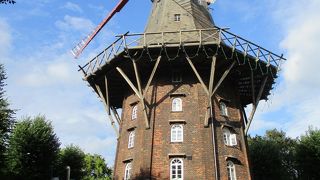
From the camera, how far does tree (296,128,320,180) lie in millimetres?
26891

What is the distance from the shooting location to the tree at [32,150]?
22.8m

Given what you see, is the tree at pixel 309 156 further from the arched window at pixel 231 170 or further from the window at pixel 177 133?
the window at pixel 177 133

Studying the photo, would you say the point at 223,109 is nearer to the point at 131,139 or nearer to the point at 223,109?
the point at 223,109

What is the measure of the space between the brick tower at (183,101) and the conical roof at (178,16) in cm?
13

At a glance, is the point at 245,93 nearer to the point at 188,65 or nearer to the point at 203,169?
the point at 188,65

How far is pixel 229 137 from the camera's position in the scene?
66.3 ft

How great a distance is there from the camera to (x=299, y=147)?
28188 mm

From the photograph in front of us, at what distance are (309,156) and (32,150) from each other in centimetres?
1938

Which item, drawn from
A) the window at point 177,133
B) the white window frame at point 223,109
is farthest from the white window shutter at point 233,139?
the window at point 177,133

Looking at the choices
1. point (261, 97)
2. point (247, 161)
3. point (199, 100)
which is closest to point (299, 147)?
point (261, 97)

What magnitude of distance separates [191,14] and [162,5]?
100 inches

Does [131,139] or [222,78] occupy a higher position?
[222,78]

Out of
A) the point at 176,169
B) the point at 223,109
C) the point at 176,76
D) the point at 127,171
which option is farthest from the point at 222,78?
the point at 127,171

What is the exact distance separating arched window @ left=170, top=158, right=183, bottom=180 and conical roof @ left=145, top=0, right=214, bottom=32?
333 inches
